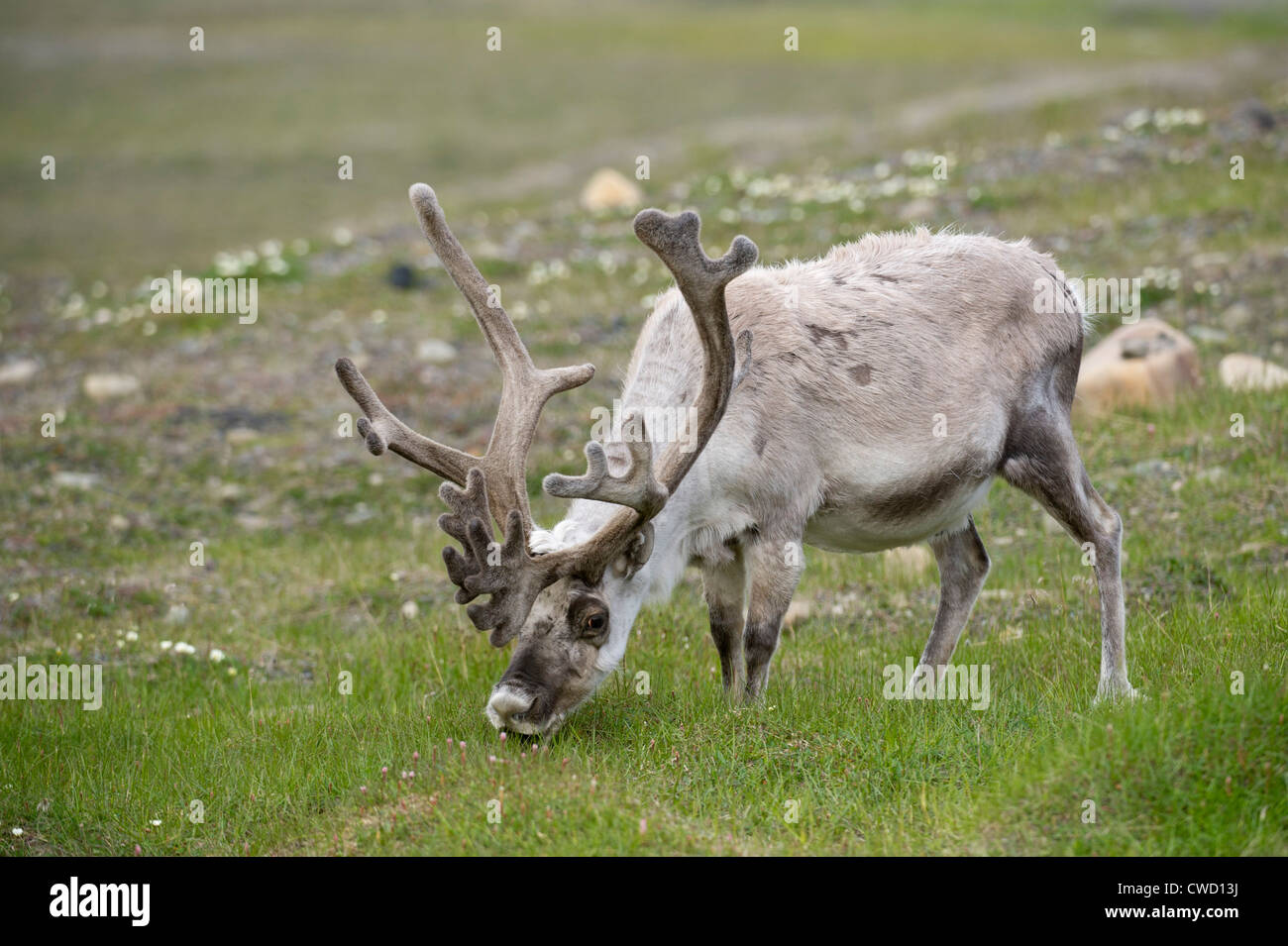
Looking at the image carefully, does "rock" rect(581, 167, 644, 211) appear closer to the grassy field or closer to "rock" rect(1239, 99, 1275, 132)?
the grassy field

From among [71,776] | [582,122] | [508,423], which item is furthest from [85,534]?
[582,122]

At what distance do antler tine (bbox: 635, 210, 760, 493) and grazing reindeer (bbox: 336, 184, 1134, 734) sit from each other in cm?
1

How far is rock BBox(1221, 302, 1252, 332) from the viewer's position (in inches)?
536

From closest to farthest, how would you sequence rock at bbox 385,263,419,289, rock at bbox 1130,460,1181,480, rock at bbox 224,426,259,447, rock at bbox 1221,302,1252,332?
rock at bbox 1130,460,1181,480 → rock at bbox 1221,302,1252,332 → rock at bbox 224,426,259,447 → rock at bbox 385,263,419,289

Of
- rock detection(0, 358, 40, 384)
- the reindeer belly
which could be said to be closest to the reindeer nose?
the reindeer belly

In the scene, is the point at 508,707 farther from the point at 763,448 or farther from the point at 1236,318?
the point at 1236,318

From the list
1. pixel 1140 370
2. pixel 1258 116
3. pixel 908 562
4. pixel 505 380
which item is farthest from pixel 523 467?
pixel 1258 116

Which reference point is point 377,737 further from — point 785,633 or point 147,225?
point 147,225

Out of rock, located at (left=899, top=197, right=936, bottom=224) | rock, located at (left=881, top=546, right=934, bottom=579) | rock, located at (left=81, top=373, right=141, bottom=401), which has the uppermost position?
rock, located at (left=899, top=197, right=936, bottom=224)

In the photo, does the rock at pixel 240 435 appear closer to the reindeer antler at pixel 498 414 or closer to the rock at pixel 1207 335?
the reindeer antler at pixel 498 414

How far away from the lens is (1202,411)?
11.5m

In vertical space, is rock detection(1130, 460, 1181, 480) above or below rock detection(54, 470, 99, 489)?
above

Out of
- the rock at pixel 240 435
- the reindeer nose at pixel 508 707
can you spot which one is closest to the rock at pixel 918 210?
the rock at pixel 240 435
